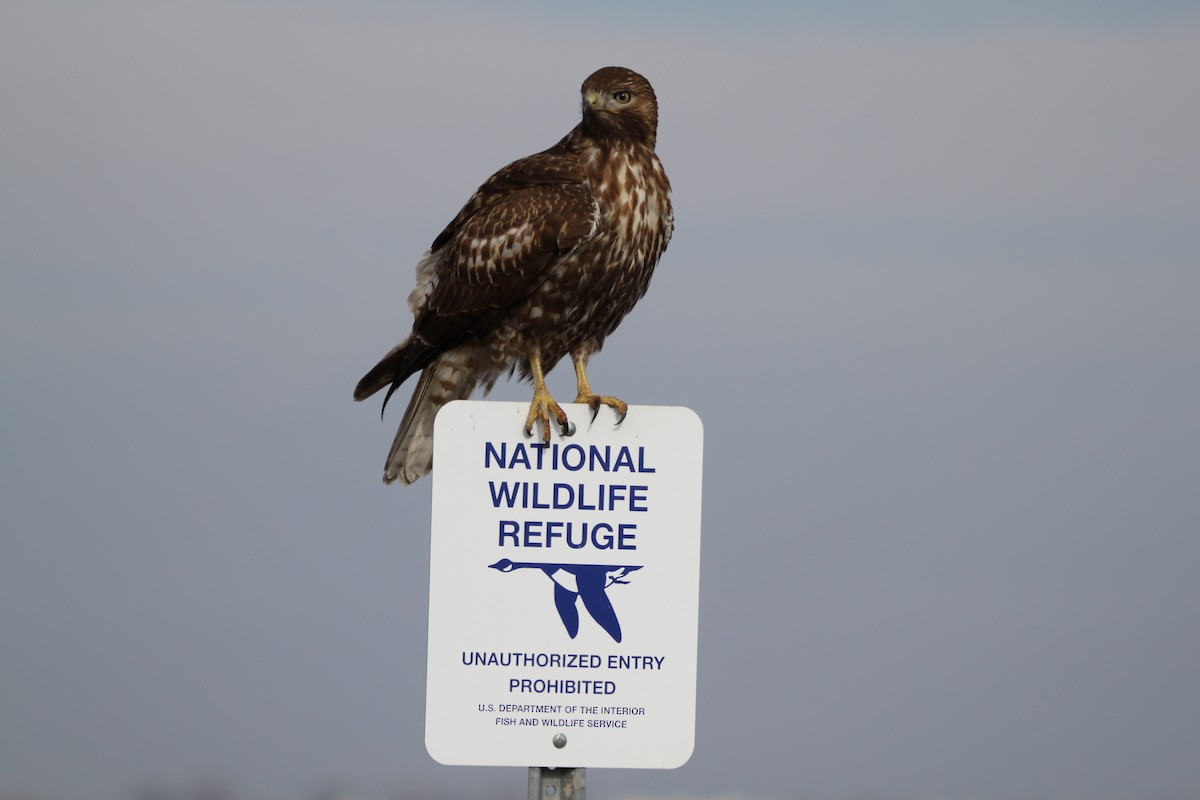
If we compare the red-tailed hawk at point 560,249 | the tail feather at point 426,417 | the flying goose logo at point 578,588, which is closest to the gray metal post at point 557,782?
the flying goose logo at point 578,588

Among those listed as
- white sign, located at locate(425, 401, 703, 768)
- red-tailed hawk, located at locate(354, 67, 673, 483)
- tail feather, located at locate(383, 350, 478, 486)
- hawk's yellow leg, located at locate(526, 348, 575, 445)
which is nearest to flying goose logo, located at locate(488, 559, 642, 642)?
white sign, located at locate(425, 401, 703, 768)

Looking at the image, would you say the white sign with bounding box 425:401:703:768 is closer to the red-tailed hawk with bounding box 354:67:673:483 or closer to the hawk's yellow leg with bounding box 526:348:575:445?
the hawk's yellow leg with bounding box 526:348:575:445

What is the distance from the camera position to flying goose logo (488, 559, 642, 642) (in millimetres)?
4086

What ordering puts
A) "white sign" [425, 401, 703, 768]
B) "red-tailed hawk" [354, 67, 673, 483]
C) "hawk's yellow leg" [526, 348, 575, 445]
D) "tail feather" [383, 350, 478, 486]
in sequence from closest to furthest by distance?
"white sign" [425, 401, 703, 768]
"hawk's yellow leg" [526, 348, 575, 445]
"red-tailed hawk" [354, 67, 673, 483]
"tail feather" [383, 350, 478, 486]

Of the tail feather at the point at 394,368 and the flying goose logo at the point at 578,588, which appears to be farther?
the tail feather at the point at 394,368

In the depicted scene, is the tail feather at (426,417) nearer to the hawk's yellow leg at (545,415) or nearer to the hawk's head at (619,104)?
the hawk's head at (619,104)

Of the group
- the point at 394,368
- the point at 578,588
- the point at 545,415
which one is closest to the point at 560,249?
the point at 394,368

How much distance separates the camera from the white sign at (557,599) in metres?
4.09

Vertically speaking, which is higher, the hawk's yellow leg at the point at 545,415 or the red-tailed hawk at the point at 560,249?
the red-tailed hawk at the point at 560,249

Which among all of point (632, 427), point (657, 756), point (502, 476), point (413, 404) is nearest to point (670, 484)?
point (632, 427)

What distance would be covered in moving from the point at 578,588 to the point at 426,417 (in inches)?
85.6

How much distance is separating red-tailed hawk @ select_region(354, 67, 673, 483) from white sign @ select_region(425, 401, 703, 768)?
1.18 m

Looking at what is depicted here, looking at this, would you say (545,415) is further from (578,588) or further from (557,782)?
(557,782)

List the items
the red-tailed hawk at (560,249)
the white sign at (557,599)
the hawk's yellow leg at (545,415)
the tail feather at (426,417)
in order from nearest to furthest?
the white sign at (557,599)
the hawk's yellow leg at (545,415)
the red-tailed hawk at (560,249)
the tail feather at (426,417)
